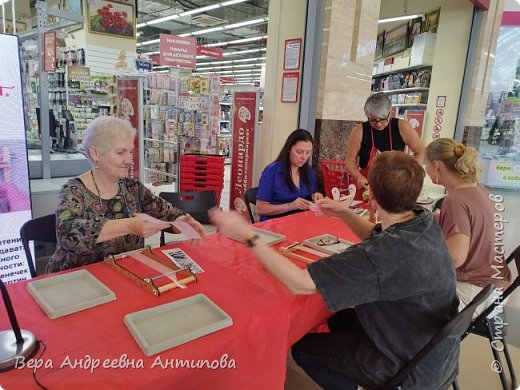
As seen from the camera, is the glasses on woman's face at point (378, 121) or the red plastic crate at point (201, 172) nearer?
the glasses on woman's face at point (378, 121)

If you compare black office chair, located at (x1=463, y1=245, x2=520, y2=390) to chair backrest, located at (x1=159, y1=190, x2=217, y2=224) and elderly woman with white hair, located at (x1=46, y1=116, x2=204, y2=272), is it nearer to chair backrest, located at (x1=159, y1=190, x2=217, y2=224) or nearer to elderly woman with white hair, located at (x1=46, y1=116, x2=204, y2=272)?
elderly woman with white hair, located at (x1=46, y1=116, x2=204, y2=272)

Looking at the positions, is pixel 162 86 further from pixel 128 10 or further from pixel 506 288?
pixel 506 288

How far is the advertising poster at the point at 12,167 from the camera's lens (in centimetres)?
252

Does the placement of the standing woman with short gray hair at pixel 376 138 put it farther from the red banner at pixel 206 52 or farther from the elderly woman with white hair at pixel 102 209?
the red banner at pixel 206 52

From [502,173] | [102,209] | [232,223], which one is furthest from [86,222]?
[502,173]

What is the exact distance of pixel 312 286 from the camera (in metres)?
1.19

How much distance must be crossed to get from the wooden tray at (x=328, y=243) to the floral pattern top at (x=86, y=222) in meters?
0.94

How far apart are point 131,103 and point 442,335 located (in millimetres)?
6016

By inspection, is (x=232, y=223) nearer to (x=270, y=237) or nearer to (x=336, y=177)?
(x=270, y=237)

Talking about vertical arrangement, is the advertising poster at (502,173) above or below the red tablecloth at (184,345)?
below

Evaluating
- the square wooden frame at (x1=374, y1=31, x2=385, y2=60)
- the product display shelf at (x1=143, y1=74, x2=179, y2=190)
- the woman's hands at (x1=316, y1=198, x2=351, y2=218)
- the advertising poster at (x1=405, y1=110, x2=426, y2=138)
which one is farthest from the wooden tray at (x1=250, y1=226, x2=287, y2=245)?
the square wooden frame at (x1=374, y1=31, x2=385, y2=60)

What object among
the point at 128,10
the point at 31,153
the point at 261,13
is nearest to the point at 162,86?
the point at 31,153

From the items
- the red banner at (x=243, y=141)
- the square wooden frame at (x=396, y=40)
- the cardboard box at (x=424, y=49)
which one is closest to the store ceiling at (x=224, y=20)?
the square wooden frame at (x=396, y=40)

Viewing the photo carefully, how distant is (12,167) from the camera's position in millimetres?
2615
